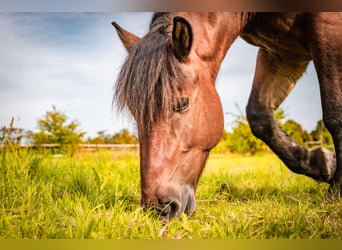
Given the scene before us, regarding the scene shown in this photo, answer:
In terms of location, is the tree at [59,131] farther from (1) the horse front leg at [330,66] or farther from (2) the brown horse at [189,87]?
(1) the horse front leg at [330,66]

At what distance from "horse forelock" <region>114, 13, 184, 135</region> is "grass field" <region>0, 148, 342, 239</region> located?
46 cm

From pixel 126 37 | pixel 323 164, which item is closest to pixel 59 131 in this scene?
pixel 126 37

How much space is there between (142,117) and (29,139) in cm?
141

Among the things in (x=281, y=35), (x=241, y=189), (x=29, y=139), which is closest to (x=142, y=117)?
(x=241, y=189)

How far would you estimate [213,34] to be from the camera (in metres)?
1.61

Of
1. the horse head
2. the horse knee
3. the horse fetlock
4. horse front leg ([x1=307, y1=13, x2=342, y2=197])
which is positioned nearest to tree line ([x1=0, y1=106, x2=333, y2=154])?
the horse head

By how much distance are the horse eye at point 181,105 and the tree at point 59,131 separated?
194 centimetres

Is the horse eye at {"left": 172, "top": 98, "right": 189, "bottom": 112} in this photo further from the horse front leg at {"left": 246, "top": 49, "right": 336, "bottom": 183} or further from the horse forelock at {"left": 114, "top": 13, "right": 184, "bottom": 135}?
the horse front leg at {"left": 246, "top": 49, "right": 336, "bottom": 183}

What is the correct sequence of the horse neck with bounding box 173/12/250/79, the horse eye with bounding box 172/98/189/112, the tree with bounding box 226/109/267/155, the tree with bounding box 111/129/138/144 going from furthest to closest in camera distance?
the tree with bounding box 226/109/267/155
the tree with bounding box 111/129/138/144
the horse neck with bounding box 173/12/250/79
the horse eye with bounding box 172/98/189/112

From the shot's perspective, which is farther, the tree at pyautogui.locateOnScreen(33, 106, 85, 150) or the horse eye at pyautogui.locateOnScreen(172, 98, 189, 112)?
the tree at pyautogui.locateOnScreen(33, 106, 85, 150)

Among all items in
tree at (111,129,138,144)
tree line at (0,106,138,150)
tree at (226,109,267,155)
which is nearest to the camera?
tree line at (0,106,138,150)

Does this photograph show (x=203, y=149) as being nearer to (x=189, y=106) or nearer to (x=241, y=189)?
(x=189, y=106)

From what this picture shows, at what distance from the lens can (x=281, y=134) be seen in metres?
2.17

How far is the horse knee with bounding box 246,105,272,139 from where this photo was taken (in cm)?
220
